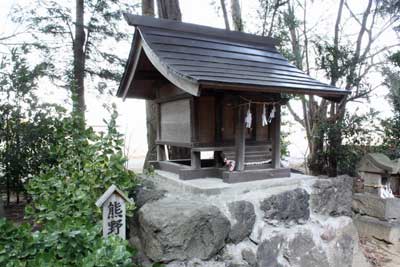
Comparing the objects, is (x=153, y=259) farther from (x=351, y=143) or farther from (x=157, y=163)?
(x=351, y=143)

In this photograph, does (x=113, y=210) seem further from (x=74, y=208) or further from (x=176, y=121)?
(x=176, y=121)

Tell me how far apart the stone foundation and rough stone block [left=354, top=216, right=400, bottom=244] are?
1289 millimetres

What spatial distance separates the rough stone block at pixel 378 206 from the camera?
4055 mm

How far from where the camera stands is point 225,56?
2.81 m

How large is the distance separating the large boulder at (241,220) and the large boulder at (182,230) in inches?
4.0

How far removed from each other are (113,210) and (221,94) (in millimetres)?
1477

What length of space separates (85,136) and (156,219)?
3.93 ft

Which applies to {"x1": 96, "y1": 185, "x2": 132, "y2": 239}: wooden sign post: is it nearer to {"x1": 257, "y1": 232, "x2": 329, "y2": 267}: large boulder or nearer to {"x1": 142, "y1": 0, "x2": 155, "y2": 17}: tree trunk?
{"x1": 257, "y1": 232, "x2": 329, "y2": 267}: large boulder

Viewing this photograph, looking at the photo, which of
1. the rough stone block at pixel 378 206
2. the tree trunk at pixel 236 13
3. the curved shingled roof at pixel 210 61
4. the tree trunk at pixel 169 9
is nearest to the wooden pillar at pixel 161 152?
the curved shingled roof at pixel 210 61

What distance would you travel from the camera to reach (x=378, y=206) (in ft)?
13.6

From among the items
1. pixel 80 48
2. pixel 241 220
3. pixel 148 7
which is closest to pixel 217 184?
pixel 241 220

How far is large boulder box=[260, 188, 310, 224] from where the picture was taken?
7.91 ft

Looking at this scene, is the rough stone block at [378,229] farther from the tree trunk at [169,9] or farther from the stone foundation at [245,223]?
the tree trunk at [169,9]

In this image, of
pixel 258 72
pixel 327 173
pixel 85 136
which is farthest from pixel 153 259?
pixel 327 173
